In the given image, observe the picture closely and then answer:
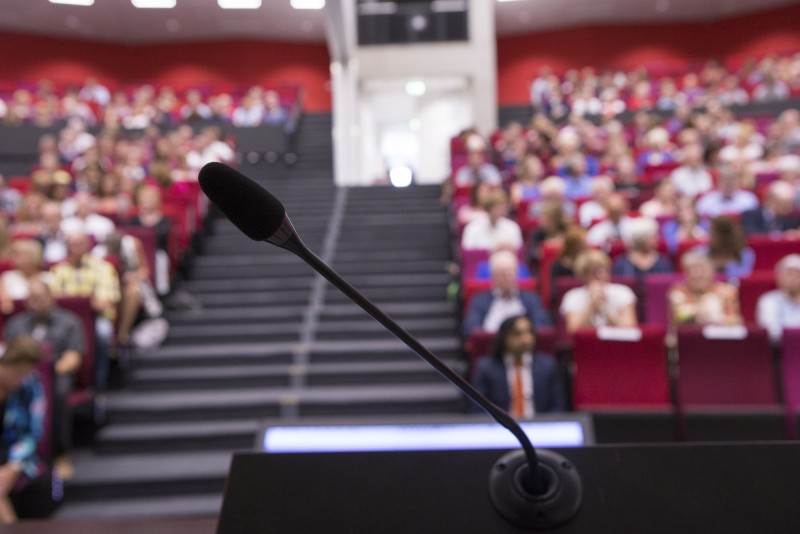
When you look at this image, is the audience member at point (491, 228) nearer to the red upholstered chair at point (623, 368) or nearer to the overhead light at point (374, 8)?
the red upholstered chair at point (623, 368)

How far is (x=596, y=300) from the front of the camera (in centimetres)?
239

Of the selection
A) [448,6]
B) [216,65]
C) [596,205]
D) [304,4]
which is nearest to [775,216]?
[596,205]

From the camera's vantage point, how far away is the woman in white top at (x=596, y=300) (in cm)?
239

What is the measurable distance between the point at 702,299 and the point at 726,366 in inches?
12.9

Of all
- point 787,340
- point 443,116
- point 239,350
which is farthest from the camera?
Answer: point 443,116

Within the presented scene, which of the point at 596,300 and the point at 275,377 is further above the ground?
the point at 596,300

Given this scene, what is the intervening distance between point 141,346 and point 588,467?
2.74 meters

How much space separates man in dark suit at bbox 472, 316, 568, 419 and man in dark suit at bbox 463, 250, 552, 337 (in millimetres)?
323

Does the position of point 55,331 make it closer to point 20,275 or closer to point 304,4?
point 20,275

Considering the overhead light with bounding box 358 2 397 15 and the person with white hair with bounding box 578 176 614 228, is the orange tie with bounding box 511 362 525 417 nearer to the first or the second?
the person with white hair with bounding box 578 176 614 228

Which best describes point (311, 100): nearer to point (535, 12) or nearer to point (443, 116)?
point (443, 116)

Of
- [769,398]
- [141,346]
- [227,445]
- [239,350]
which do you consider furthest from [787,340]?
[141,346]

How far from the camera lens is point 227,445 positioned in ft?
7.85

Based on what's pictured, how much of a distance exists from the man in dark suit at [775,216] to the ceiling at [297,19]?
5907mm
